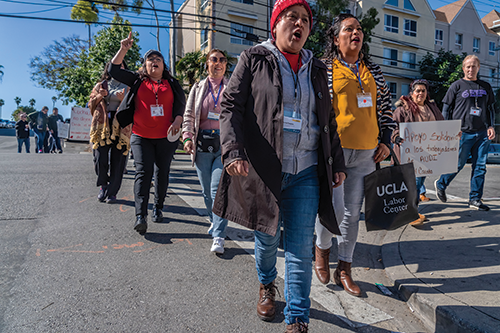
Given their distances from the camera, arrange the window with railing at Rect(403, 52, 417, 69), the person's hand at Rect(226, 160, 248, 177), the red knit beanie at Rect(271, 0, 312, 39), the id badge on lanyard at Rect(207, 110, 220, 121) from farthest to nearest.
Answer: the window with railing at Rect(403, 52, 417, 69) < the id badge on lanyard at Rect(207, 110, 220, 121) < the red knit beanie at Rect(271, 0, 312, 39) < the person's hand at Rect(226, 160, 248, 177)

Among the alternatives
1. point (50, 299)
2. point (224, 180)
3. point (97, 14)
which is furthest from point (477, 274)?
point (97, 14)

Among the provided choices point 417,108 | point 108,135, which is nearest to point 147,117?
point 108,135

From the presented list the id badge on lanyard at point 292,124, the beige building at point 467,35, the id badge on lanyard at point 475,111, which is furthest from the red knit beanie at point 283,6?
the beige building at point 467,35

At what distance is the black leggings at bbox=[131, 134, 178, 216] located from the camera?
388 centimetres

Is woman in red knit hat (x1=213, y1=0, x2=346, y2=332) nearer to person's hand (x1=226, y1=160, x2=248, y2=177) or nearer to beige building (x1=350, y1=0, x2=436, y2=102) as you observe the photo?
person's hand (x1=226, y1=160, x2=248, y2=177)

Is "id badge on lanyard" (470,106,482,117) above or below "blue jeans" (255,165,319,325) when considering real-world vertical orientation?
above

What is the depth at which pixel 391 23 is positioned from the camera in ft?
119

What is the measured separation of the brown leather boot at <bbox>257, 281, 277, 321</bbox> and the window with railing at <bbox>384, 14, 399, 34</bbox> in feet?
129

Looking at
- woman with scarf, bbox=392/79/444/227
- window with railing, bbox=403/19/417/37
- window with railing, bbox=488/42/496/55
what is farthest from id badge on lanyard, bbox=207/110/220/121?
window with railing, bbox=488/42/496/55

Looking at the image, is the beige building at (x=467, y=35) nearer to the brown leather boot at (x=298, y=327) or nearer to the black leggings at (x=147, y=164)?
the black leggings at (x=147, y=164)

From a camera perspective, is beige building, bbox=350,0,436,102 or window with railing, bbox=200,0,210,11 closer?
window with railing, bbox=200,0,210,11

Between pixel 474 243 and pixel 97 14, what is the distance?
92.3 ft

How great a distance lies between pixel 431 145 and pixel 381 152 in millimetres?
2160

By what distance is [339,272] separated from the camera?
2945 millimetres
